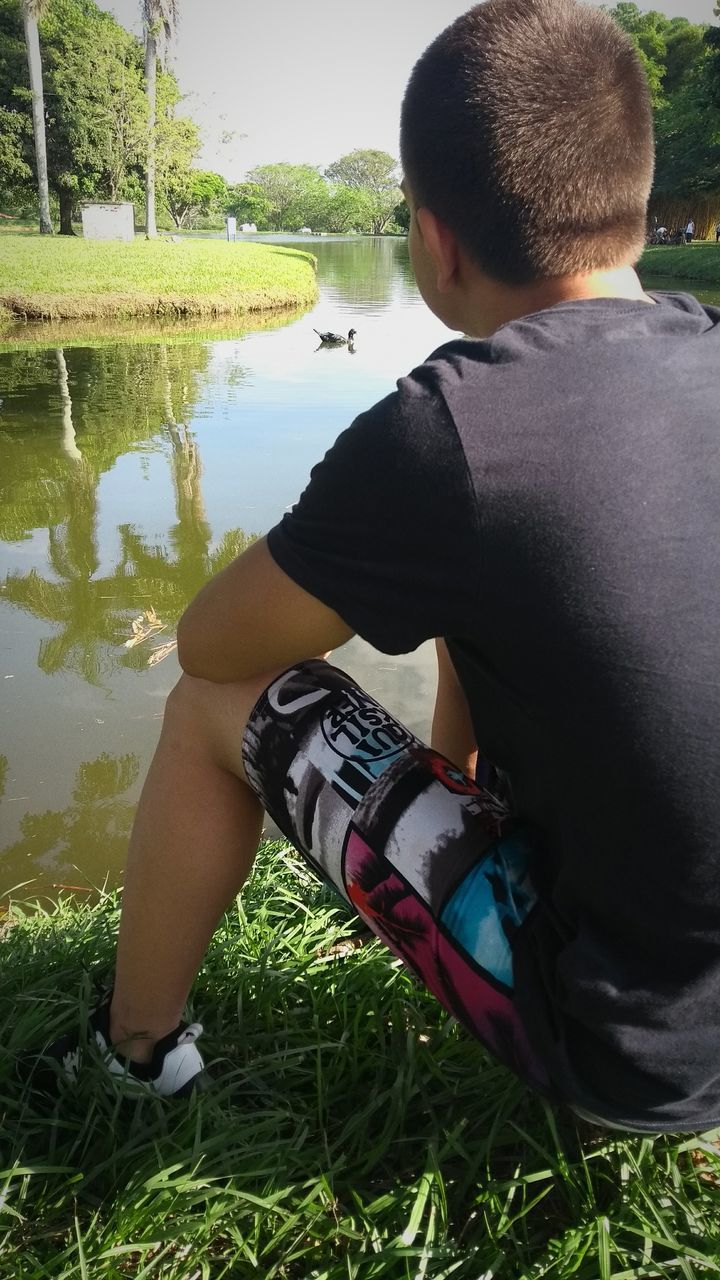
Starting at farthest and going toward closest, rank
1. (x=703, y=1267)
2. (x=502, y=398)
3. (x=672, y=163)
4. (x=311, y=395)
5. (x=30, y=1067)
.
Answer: (x=672, y=163) → (x=311, y=395) → (x=30, y=1067) → (x=703, y=1267) → (x=502, y=398)

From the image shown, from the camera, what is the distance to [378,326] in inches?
448

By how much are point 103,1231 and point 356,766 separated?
606mm

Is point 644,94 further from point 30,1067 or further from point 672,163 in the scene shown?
point 672,163

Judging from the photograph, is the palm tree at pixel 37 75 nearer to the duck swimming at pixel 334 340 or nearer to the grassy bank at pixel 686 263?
the grassy bank at pixel 686 263

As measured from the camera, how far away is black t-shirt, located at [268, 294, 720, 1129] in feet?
2.54

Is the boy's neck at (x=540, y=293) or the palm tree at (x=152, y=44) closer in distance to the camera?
the boy's neck at (x=540, y=293)

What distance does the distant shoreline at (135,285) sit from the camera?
11562 mm

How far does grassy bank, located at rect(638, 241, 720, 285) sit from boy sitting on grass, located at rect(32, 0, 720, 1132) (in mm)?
21072

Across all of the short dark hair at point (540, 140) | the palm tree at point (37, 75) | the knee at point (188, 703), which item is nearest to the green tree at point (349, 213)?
the palm tree at point (37, 75)

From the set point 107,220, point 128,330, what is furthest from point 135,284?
point 107,220

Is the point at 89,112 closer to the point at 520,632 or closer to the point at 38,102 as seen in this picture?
the point at 38,102

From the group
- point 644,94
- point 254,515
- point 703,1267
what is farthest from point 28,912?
point 254,515

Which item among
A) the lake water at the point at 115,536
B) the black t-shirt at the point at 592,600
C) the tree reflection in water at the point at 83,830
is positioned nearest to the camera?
the black t-shirt at the point at 592,600

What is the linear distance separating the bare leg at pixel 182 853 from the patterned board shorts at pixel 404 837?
0.06 metres
